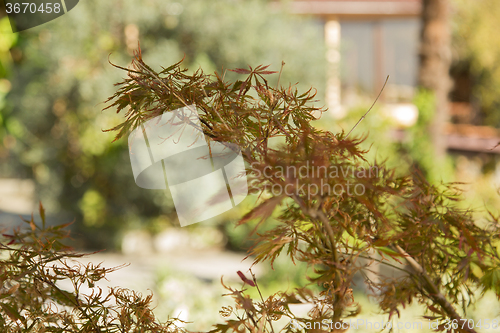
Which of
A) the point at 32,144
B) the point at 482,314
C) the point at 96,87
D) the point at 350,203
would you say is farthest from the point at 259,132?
the point at 32,144

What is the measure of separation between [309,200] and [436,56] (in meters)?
4.76

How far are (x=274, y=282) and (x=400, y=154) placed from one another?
304 cm

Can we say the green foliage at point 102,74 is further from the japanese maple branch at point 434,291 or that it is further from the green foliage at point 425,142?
the japanese maple branch at point 434,291

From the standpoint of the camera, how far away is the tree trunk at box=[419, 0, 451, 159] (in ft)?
15.4

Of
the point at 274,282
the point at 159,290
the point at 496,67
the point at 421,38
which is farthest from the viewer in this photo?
the point at 496,67

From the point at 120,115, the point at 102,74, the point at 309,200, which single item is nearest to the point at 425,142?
the point at 120,115

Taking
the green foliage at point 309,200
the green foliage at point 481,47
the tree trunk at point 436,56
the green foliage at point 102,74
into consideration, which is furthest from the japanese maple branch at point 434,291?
the green foliage at point 481,47

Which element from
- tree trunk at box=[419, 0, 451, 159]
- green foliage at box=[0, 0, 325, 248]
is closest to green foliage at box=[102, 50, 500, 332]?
tree trunk at box=[419, 0, 451, 159]

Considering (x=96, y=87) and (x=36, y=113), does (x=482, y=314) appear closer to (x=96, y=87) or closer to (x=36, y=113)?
(x=96, y=87)

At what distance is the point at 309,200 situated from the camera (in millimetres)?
688

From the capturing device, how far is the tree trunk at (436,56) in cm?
469

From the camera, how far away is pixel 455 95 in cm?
966

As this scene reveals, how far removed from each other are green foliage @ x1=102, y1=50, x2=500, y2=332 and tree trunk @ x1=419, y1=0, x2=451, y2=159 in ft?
13.9

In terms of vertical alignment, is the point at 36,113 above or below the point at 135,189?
above
